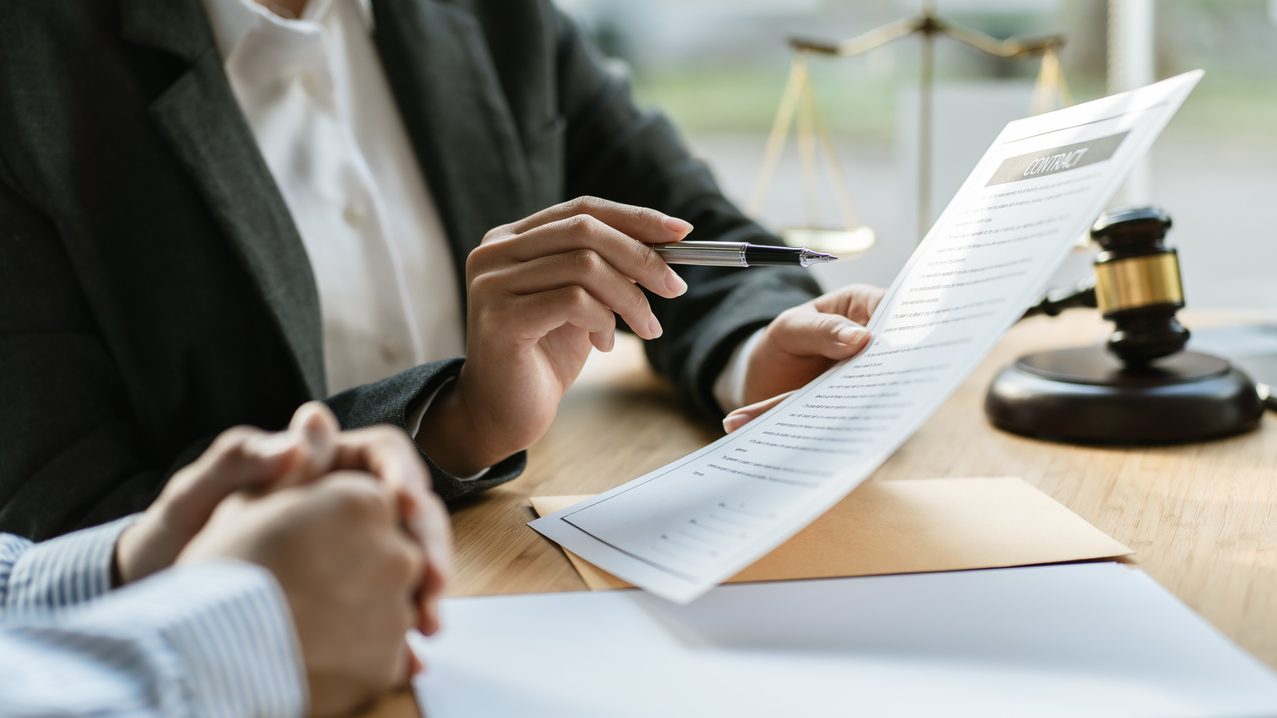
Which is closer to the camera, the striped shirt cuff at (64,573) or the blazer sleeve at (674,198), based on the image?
the striped shirt cuff at (64,573)

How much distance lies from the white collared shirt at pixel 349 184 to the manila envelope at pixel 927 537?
0.86 feet

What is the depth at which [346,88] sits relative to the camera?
1103 millimetres

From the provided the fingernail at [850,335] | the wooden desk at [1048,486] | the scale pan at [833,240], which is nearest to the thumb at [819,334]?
the fingernail at [850,335]

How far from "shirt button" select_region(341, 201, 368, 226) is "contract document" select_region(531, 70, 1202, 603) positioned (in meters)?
0.50

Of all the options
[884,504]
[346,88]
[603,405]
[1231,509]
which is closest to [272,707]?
[884,504]

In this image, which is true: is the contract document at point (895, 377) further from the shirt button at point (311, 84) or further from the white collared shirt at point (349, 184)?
the shirt button at point (311, 84)

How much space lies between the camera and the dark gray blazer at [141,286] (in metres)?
0.76

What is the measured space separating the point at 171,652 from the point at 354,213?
73cm

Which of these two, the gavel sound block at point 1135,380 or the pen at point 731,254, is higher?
the pen at point 731,254

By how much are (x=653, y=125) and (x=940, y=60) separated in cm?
142

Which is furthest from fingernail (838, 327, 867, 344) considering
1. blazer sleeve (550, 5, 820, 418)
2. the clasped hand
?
the clasped hand

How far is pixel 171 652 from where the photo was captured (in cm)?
36

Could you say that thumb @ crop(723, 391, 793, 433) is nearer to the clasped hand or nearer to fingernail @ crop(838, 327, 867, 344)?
fingernail @ crop(838, 327, 867, 344)

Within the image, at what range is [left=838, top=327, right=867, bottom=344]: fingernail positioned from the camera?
683 millimetres
